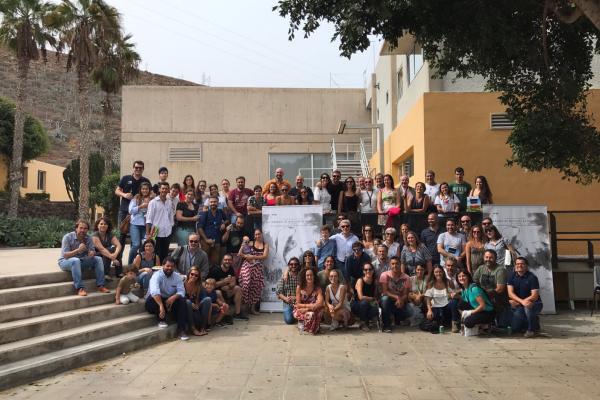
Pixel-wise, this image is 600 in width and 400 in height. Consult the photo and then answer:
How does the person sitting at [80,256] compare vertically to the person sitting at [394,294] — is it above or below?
above

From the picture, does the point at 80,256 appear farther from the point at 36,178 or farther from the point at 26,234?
the point at 36,178

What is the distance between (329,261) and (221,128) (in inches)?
631

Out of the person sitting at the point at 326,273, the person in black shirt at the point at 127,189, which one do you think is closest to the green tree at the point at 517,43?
the person sitting at the point at 326,273

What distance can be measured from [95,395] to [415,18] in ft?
18.8

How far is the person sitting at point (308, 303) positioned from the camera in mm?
8312

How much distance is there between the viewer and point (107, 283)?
887 centimetres

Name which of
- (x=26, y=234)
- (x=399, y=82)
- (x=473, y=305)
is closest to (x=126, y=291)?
(x=473, y=305)

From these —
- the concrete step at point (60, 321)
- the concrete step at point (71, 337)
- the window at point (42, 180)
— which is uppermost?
the window at point (42, 180)

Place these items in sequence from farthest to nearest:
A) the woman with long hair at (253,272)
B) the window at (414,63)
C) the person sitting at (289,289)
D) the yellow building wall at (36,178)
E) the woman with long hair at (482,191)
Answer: the yellow building wall at (36,178) → the window at (414,63) → the woman with long hair at (482,191) → the woman with long hair at (253,272) → the person sitting at (289,289)

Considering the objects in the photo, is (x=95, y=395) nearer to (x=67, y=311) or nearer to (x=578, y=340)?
(x=67, y=311)

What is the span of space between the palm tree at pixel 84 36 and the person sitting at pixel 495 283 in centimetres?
1823

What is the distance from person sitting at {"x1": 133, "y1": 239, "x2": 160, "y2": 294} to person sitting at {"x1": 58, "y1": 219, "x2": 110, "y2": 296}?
0.57 meters

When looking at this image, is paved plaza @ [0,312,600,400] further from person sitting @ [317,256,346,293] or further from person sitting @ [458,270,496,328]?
person sitting @ [317,256,346,293]

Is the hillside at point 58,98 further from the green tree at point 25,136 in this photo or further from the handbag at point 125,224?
the handbag at point 125,224
